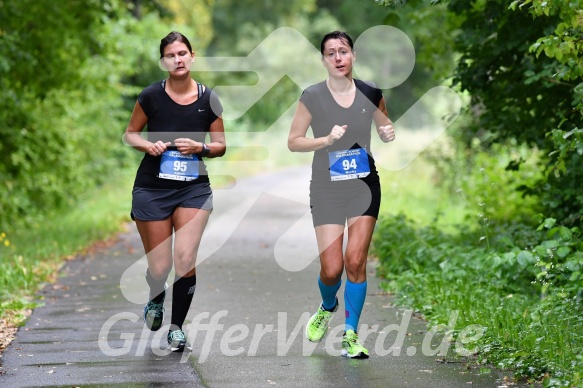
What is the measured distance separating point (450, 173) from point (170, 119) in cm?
1604

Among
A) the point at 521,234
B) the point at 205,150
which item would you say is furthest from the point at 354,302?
the point at 521,234

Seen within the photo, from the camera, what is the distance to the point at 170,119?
7125 millimetres

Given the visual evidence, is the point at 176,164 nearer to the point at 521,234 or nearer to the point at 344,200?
the point at 344,200

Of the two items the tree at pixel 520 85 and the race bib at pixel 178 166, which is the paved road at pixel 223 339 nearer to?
the race bib at pixel 178 166

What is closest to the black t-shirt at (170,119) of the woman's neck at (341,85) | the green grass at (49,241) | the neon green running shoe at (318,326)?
the woman's neck at (341,85)

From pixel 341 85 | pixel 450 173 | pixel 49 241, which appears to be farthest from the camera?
pixel 450 173

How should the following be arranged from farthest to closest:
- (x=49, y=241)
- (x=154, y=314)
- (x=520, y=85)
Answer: (x=49, y=241) → (x=520, y=85) → (x=154, y=314)

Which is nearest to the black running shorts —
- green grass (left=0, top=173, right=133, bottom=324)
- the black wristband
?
the black wristband

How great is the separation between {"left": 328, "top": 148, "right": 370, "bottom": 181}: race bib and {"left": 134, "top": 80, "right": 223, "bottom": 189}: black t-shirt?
3.16 ft

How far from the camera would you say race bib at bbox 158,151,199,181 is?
708 cm

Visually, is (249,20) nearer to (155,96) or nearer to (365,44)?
(365,44)

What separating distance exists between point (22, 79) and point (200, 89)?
9723 mm

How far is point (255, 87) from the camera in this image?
52.1 meters

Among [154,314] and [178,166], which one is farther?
[154,314]
